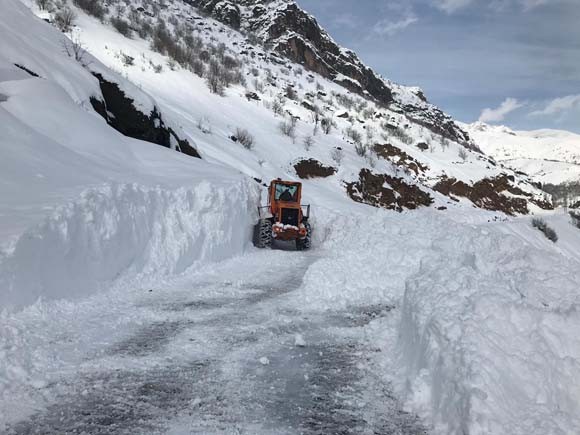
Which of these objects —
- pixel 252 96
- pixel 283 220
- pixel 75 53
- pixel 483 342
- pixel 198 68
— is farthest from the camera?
pixel 252 96

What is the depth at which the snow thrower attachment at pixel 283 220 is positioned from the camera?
1465cm

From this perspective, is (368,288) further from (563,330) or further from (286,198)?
Answer: (286,198)

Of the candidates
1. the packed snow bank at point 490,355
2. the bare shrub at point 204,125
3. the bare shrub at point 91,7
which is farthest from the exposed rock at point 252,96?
the packed snow bank at point 490,355

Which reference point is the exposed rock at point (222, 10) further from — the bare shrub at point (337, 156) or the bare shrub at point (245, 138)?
the bare shrub at point (245, 138)

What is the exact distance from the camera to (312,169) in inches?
1098

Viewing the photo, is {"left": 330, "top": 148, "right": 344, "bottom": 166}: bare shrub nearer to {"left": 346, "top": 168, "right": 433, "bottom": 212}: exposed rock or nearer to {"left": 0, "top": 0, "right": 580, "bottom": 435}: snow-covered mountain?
{"left": 346, "top": 168, "right": 433, "bottom": 212}: exposed rock

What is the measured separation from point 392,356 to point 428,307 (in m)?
0.81

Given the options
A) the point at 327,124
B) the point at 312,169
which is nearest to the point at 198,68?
the point at 327,124

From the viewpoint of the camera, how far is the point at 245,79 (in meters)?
40.4

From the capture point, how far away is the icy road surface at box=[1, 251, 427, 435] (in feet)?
13.3

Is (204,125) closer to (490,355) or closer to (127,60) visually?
(127,60)

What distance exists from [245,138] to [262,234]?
13456 mm

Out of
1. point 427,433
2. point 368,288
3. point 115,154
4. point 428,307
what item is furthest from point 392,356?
point 115,154

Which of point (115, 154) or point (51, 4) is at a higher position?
point (51, 4)
